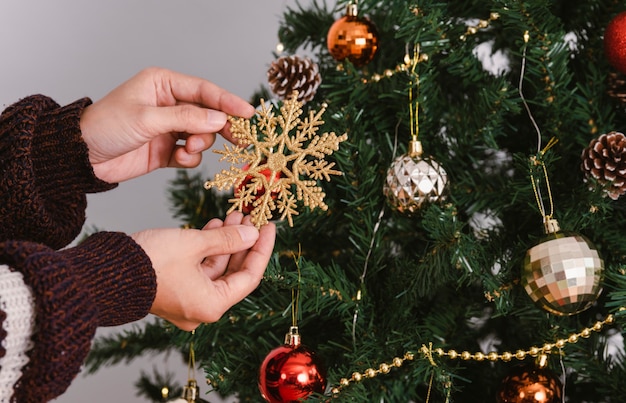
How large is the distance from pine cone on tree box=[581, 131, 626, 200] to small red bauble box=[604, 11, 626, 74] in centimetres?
9

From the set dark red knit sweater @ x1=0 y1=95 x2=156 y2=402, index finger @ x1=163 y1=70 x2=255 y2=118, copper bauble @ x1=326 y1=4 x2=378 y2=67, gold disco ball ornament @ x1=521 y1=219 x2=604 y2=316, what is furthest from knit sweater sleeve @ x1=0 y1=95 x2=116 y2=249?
gold disco ball ornament @ x1=521 y1=219 x2=604 y2=316

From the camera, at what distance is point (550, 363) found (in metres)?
0.85

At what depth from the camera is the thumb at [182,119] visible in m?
0.76

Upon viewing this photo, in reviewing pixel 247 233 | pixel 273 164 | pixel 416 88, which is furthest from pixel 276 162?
pixel 416 88

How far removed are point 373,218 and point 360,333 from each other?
160 millimetres

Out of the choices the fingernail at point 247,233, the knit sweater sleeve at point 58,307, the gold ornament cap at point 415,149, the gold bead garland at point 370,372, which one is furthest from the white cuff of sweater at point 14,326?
the gold ornament cap at point 415,149

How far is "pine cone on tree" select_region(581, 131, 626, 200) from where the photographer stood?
0.74 m

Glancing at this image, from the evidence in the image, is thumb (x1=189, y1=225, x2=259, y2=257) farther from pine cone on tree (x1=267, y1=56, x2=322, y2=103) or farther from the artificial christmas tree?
pine cone on tree (x1=267, y1=56, x2=322, y2=103)

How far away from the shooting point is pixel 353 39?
90 cm

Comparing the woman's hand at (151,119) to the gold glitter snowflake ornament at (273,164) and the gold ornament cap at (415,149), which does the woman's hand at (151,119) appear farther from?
the gold ornament cap at (415,149)

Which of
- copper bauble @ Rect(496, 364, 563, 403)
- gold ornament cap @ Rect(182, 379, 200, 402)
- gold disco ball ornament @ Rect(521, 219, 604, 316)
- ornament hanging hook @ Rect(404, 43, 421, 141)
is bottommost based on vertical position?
→ gold ornament cap @ Rect(182, 379, 200, 402)

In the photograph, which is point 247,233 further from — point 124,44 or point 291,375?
point 124,44

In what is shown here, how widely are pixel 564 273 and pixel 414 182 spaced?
20 cm

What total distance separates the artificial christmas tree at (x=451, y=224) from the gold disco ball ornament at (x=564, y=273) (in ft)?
0.04
